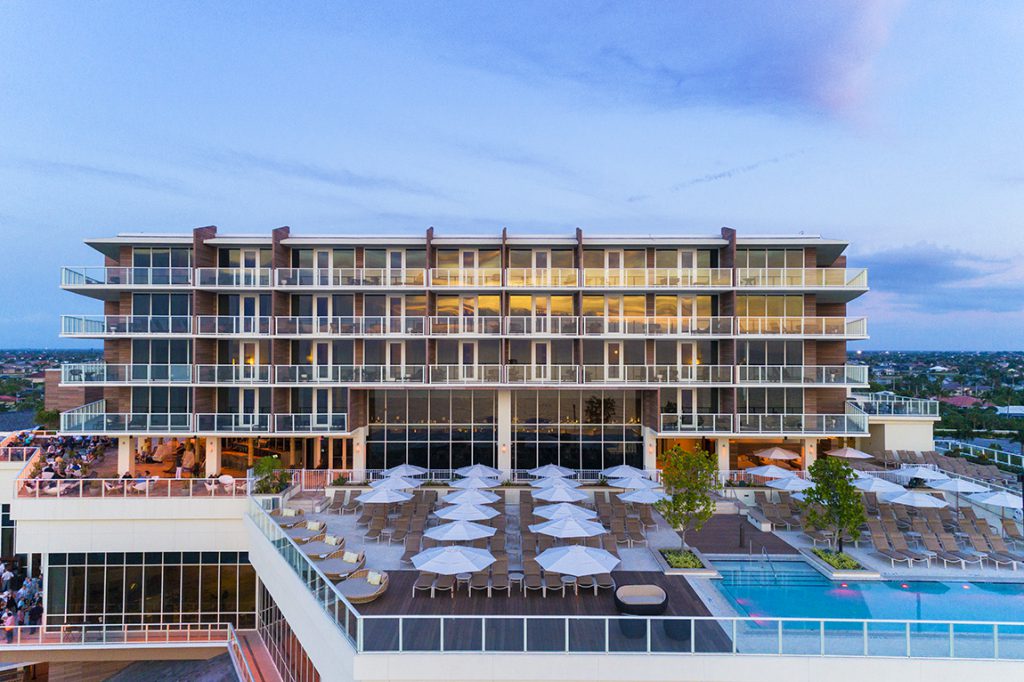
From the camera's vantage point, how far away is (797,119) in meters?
35.1

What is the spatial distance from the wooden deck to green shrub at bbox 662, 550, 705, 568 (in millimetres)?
1203

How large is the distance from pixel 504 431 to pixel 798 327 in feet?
49.4

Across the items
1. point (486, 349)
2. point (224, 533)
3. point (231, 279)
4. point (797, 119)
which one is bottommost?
point (224, 533)

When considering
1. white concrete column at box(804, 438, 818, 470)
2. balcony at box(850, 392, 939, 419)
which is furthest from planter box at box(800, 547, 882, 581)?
balcony at box(850, 392, 939, 419)

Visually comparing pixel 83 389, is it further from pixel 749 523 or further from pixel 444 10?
pixel 749 523

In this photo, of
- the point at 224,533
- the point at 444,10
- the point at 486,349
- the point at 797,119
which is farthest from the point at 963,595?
the point at 444,10

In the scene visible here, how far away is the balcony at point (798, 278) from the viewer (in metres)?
24.5

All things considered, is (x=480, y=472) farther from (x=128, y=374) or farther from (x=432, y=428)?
(x=128, y=374)

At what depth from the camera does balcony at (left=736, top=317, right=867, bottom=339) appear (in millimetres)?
24688

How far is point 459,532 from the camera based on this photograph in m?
14.1

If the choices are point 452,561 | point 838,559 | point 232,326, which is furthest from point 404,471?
point 838,559

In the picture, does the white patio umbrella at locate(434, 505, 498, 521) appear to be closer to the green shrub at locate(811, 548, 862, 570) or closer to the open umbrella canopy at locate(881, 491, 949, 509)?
the green shrub at locate(811, 548, 862, 570)

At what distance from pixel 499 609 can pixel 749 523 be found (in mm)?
11375

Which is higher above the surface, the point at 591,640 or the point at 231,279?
the point at 231,279
